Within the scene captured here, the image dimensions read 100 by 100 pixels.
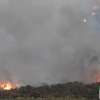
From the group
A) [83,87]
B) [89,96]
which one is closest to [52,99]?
[89,96]

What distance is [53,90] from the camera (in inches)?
4466

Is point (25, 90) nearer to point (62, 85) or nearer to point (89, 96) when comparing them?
point (62, 85)

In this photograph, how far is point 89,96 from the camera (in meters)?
89.8

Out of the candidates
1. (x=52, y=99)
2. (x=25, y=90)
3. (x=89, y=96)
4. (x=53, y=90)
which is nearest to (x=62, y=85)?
(x=53, y=90)

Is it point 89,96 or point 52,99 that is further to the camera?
point 89,96

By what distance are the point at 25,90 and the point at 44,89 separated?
9.18m

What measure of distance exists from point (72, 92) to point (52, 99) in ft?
83.5

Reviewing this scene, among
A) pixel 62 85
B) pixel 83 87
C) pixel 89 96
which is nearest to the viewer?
pixel 89 96

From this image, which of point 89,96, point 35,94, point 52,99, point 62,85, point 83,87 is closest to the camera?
point 52,99

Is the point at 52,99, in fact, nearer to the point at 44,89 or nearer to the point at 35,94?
the point at 35,94

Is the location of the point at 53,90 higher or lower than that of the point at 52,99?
higher

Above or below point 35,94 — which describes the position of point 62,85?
above

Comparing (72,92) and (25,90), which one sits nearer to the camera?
(72,92)

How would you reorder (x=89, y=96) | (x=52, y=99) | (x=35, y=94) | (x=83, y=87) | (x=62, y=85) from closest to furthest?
(x=52, y=99) < (x=89, y=96) < (x=35, y=94) < (x=83, y=87) < (x=62, y=85)
